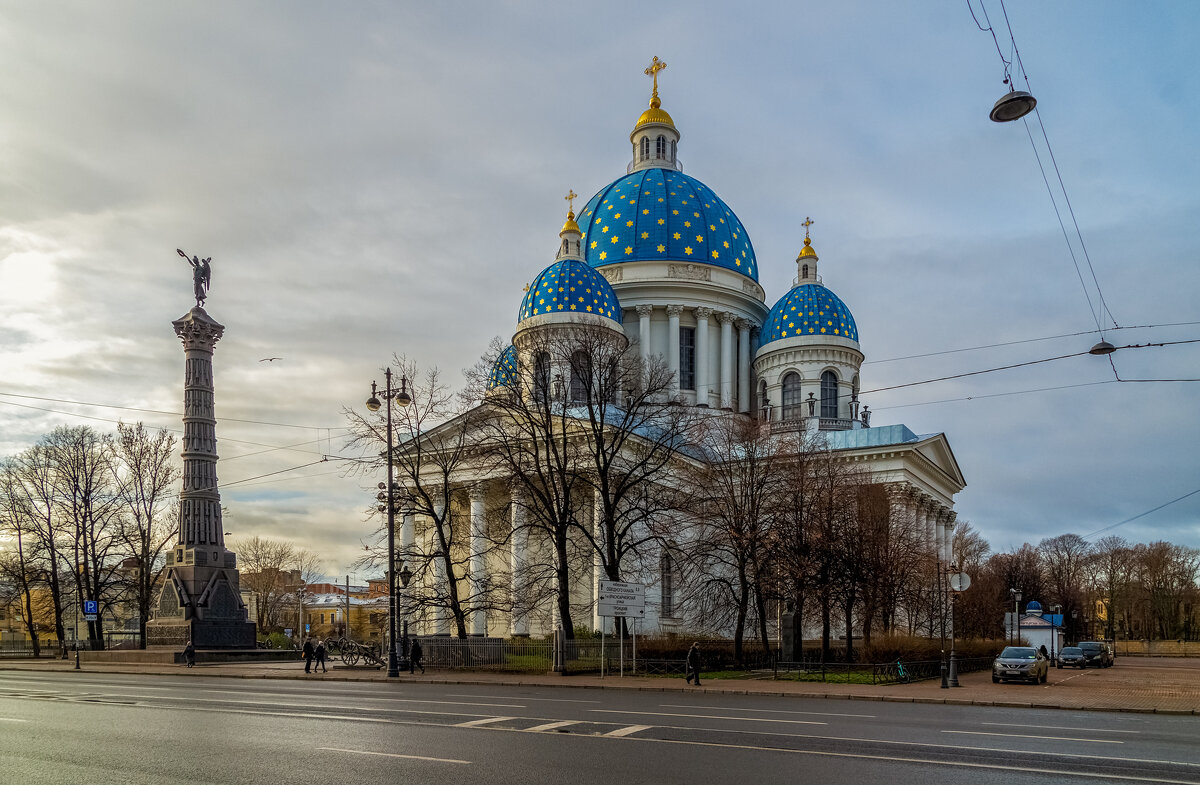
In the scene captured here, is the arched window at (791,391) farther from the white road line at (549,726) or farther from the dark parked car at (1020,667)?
the white road line at (549,726)

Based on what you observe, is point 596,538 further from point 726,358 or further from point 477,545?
point 726,358

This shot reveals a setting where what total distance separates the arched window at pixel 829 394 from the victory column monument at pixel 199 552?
37029 millimetres

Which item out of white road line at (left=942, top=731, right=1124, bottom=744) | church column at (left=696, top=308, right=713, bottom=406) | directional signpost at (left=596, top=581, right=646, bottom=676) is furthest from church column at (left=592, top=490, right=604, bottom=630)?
white road line at (left=942, top=731, right=1124, bottom=744)

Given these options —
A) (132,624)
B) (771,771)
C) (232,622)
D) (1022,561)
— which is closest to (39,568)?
(132,624)

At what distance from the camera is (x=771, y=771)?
10.2m

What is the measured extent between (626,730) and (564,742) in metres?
1.71

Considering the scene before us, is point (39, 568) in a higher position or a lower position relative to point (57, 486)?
lower

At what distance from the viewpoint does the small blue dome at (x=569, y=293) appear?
55.1 m

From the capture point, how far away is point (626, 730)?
1381 cm

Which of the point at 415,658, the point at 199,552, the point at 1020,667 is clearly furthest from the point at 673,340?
the point at 1020,667

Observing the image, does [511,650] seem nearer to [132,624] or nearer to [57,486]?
[57,486]

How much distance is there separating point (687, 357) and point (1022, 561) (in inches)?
1816

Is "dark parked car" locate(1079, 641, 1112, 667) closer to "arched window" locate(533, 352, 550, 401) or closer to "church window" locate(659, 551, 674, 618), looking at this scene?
"church window" locate(659, 551, 674, 618)

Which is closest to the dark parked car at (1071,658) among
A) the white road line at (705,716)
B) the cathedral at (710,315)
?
the cathedral at (710,315)
